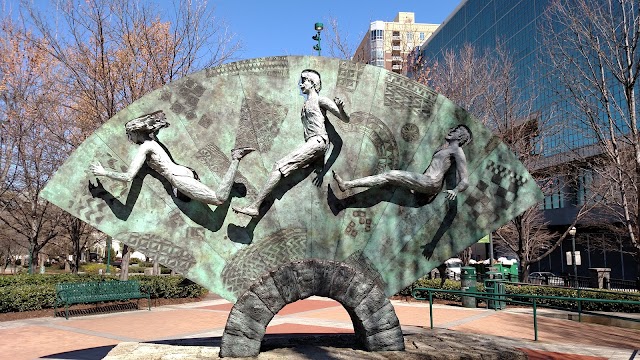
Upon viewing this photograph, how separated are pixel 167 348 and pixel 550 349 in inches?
281

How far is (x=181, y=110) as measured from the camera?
24.0 ft

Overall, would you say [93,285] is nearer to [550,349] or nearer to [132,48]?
[132,48]

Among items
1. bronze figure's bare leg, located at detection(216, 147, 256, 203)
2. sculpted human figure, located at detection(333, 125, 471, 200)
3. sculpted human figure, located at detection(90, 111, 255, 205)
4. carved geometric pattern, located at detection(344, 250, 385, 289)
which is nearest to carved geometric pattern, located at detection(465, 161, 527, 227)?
sculpted human figure, located at detection(333, 125, 471, 200)

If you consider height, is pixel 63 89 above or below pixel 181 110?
above

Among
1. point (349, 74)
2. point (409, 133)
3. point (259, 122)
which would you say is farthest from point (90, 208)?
point (409, 133)

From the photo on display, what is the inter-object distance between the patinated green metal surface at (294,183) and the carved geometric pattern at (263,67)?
15mm

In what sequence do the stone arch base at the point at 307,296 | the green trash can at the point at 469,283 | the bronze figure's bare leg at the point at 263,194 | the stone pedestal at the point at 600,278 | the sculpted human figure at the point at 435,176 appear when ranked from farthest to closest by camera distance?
1. the stone pedestal at the point at 600,278
2. the green trash can at the point at 469,283
3. the sculpted human figure at the point at 435,176
4. the bronze figure's bare leg at the point at 263,194
5. the stone arch base at the point at 307,296

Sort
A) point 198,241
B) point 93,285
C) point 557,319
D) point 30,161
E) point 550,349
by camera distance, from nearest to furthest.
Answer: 1. point 198,241
2. point 550,349
3. point 557,319
4. point 93,285
5. point 30,161

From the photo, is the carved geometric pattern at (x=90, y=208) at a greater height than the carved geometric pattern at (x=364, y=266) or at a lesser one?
greater

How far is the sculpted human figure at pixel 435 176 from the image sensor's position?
7.17m

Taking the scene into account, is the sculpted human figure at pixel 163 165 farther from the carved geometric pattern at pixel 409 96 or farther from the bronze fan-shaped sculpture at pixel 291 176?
the carved geometric pattern at pixel 409 96

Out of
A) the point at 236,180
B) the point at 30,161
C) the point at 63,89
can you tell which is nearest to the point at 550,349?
the point at 236,180

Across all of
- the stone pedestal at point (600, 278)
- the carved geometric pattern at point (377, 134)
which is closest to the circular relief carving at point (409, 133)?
the carved geometric pattern at point (377, 134)

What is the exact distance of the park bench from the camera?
49.2 ft
